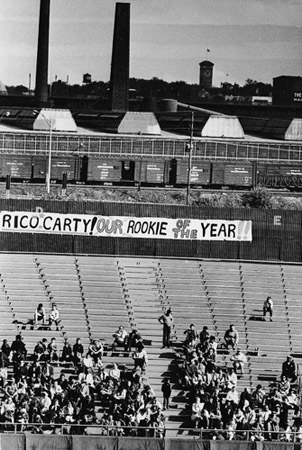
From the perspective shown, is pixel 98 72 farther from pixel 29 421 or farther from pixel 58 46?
pixel 29 421

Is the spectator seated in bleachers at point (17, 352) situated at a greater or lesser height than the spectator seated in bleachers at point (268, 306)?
lesser

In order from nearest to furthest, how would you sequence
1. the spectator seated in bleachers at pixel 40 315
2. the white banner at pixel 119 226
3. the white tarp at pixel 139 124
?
1. the spectator seated in bleachers at pixel 40 315
2. the white banner at pixel 119 226
3. the white tarp at pixel 139 124

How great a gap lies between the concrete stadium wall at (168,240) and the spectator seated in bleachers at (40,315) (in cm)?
575

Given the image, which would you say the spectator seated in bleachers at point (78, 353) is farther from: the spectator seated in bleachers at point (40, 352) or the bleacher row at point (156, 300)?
the bleacher row at point (156, 300)

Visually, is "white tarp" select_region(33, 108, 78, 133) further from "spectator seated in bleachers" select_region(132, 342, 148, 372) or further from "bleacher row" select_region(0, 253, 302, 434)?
"spectator seated in bleachers" select_region(132, 342, 148, 372)

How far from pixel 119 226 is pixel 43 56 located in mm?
68546

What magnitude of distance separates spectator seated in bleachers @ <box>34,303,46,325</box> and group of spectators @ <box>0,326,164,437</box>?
2.68m

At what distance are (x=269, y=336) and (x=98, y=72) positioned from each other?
294 ft

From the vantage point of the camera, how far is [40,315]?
130 ft

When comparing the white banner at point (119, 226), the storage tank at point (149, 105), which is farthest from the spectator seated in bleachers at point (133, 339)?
the storage tank at point (149, 105)

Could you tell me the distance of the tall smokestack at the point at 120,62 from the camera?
355 ft

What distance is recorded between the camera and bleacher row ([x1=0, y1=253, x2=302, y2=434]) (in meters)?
39.4

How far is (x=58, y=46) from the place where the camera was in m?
119

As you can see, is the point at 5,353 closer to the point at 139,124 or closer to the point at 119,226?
the point at 119,226
